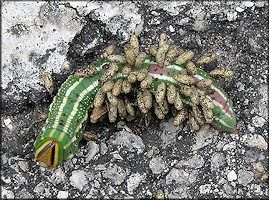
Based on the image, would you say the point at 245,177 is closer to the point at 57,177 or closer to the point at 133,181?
the point at 133,181

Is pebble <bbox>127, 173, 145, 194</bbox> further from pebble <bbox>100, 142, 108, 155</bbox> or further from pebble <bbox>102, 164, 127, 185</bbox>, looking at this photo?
pebble <bbox>100, 142, 108, 155</bbox>

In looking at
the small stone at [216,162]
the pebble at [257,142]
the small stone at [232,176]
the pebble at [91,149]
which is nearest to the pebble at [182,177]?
the small stone at [216,162]

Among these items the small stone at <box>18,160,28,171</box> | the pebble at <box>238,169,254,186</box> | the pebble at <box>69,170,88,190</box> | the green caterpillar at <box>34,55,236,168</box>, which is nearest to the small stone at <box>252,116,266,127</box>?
the green caterpillar at <box>34,55,236,168</box>

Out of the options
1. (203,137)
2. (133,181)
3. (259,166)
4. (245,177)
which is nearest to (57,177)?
(133,181)

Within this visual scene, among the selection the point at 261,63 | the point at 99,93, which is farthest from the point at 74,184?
the point at 261,63

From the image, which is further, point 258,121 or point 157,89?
point 258,121

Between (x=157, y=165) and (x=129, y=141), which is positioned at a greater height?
(x=129, y=141)

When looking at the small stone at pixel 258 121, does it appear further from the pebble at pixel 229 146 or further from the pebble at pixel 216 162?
the pebble at pixel 216 162

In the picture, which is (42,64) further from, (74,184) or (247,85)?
(247,85)
